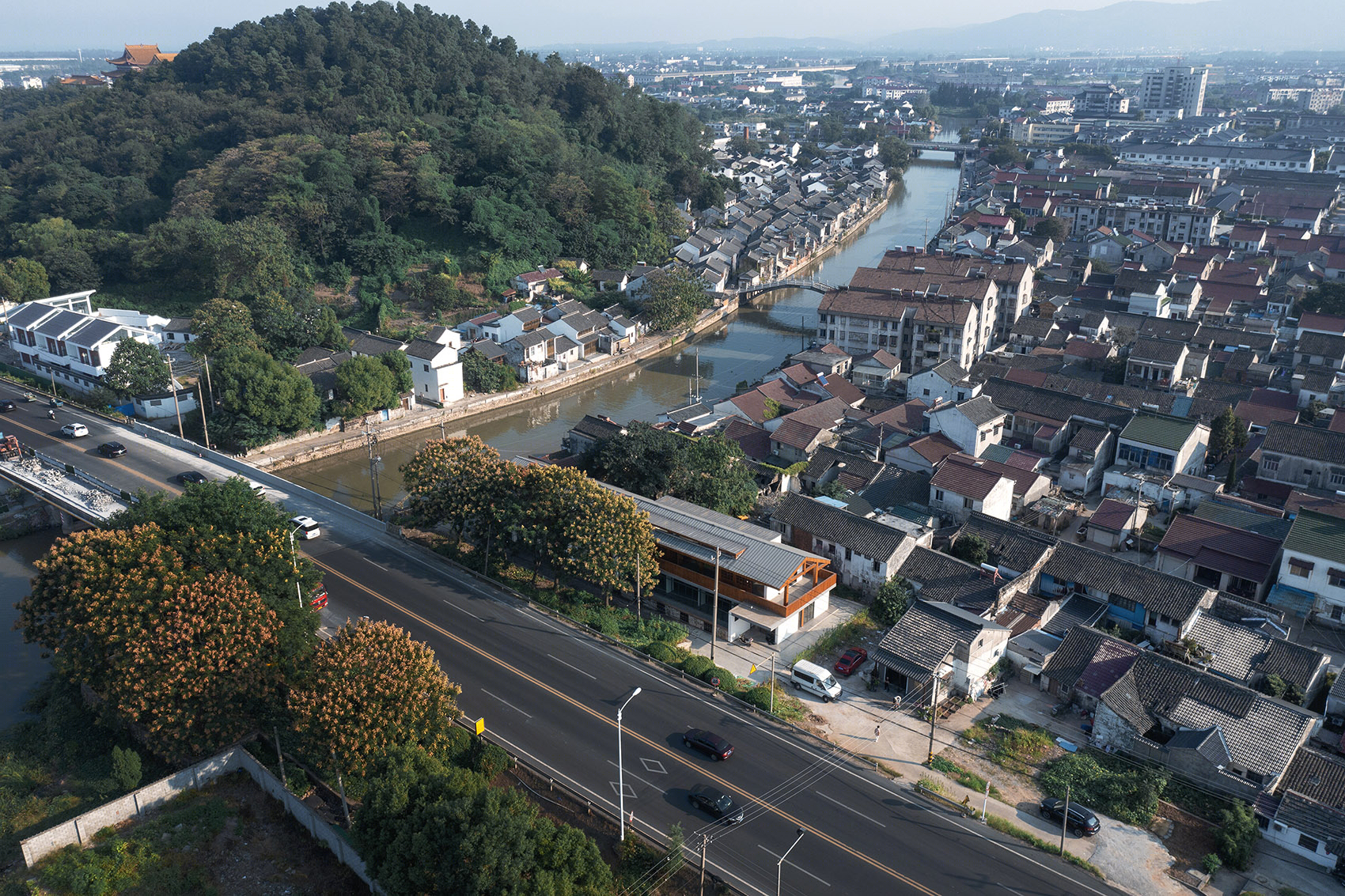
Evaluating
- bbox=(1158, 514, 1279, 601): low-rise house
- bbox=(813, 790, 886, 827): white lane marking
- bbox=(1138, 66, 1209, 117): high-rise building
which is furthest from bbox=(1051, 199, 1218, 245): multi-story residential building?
bbox=(1138, 66, 1209, 117): high-rise building

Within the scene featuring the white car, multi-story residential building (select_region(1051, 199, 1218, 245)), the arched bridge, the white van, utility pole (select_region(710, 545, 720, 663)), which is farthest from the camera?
multi-story residential building (select_region(1051, 199, 1218, 245))

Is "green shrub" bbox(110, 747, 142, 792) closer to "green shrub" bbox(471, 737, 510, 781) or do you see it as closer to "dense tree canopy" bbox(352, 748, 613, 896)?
"dense tree canopy" bbox(352, 748, 613, 896)

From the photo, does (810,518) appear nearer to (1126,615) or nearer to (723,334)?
(1126,615)

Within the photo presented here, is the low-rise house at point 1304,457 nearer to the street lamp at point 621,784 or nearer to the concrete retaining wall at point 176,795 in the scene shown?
the street lamp at point 621,784

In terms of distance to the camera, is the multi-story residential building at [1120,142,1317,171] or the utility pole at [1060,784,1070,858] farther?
the multi-story residential building at [1120,142,1317,171]

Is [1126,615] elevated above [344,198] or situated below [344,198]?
below

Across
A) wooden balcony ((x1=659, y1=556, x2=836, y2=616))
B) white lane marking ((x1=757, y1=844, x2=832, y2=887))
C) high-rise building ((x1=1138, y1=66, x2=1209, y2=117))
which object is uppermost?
high-rise building ((x1=1138, y1=66, x2=1209, y2=117))

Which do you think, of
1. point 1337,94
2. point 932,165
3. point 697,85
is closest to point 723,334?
point 932,165
